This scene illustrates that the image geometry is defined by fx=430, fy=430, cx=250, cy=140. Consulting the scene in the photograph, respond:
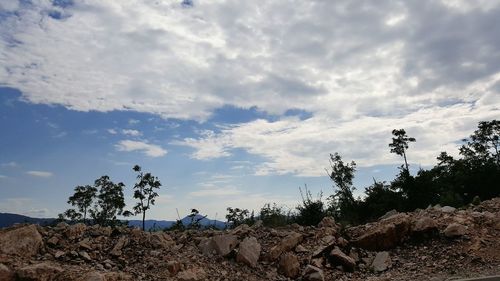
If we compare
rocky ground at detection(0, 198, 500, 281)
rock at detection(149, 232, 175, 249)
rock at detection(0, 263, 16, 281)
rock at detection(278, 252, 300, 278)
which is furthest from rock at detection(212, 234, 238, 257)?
rock at detection(0, 263, 16, 281)

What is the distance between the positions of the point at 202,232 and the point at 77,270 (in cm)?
421

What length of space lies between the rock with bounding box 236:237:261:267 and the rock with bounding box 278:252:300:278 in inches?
22.9

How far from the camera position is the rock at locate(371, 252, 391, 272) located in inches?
376

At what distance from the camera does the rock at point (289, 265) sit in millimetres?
9242

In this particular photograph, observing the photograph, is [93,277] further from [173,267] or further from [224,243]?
[224,243]

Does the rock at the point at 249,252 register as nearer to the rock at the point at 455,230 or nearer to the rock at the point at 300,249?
the rock at the point at 300,249

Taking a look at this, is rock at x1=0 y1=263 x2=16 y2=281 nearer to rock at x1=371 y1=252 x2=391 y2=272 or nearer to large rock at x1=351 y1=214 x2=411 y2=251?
A: rock at x1=371 y1=252 x2=391 y2=272

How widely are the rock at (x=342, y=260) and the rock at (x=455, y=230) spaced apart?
8.33 ft

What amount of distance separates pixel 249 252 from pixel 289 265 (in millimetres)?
942

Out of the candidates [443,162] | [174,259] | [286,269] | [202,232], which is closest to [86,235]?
[174,259]

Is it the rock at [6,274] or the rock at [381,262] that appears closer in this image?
the rock at [6,274]

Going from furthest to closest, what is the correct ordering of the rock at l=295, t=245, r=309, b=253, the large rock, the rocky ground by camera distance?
the large rock → the rock at l=295, t=245, r=309, b=253 → the rocky ground

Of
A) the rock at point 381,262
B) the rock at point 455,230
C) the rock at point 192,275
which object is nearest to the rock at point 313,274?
the rock at point 381,262

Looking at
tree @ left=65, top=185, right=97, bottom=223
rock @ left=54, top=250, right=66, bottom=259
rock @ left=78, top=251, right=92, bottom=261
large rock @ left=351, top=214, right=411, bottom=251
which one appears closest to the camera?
rock @ left=54, top=250, right=66, bottom=259
